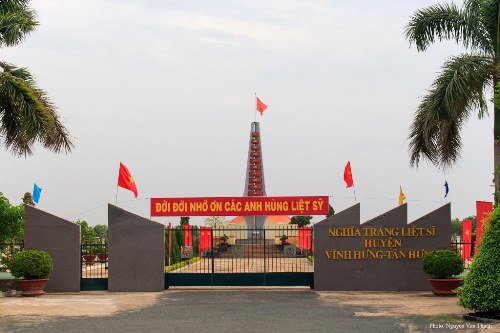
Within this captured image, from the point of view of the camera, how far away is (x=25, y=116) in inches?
783

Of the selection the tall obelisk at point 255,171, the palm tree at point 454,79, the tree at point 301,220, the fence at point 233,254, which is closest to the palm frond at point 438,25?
the palm tree at point 454,79

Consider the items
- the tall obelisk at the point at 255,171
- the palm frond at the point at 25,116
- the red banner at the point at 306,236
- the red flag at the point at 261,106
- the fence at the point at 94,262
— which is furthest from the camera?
the tall obelisk at the point at 255,171

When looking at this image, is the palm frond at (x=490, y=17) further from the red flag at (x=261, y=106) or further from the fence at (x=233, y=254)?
the red flag at (x=261, y=106)

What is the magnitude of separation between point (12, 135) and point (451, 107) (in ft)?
40.7

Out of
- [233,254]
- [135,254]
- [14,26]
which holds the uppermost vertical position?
[14,26]

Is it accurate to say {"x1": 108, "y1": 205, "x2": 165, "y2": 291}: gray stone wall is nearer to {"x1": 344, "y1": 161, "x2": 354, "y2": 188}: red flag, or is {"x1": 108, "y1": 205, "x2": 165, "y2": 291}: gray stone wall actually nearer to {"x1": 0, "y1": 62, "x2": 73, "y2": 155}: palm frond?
{"x1": 0, "y1": 62, "x2": 73, "y2": 155}: palm frond

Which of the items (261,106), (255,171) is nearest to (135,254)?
(261,106)

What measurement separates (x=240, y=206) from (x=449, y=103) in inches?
302

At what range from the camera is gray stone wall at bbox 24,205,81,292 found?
2355 cm

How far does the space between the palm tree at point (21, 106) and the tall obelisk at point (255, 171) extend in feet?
170

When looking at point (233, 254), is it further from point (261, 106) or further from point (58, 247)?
point (58, 247)

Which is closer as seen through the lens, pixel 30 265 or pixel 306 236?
pixel 30 265

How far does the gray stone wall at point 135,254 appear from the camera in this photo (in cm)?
2362

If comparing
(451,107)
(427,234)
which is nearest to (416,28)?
(451,107)
